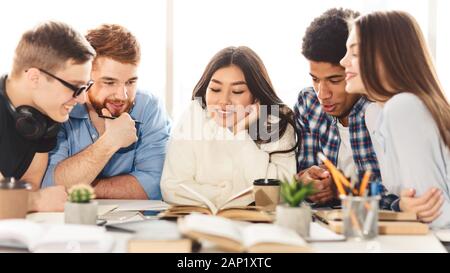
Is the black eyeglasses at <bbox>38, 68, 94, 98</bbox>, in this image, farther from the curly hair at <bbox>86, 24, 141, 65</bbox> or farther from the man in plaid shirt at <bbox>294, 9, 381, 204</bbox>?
the man in plaid shirt at <bbox>294, 9, 381, 204</bbox>

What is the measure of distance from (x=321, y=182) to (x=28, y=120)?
1.04 meters

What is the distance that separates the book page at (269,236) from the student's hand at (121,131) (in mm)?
1064

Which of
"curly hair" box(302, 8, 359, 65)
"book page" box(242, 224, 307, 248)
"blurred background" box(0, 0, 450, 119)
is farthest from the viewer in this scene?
"blurred background" box(0, 0, 450, 119)

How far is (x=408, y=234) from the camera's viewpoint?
5.29ft

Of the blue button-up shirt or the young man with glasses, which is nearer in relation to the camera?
the young man with glasses

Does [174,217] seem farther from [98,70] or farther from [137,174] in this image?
[98,70]

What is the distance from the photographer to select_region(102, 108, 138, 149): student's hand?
238cm

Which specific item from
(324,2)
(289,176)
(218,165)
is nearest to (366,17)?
(289,176)

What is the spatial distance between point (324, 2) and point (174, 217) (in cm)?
271

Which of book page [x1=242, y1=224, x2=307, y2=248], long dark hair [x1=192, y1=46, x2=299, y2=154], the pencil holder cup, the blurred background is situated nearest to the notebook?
book page [x1=242, y1=224, x2=307, y2=248]

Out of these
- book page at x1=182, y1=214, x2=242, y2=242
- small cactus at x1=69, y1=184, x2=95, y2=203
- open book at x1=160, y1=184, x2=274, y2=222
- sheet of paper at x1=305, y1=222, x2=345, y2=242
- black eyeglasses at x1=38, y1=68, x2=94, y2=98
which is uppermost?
black eyeglasses at x1=38, y1=68, x2=94, y2=98

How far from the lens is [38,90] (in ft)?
7.27
